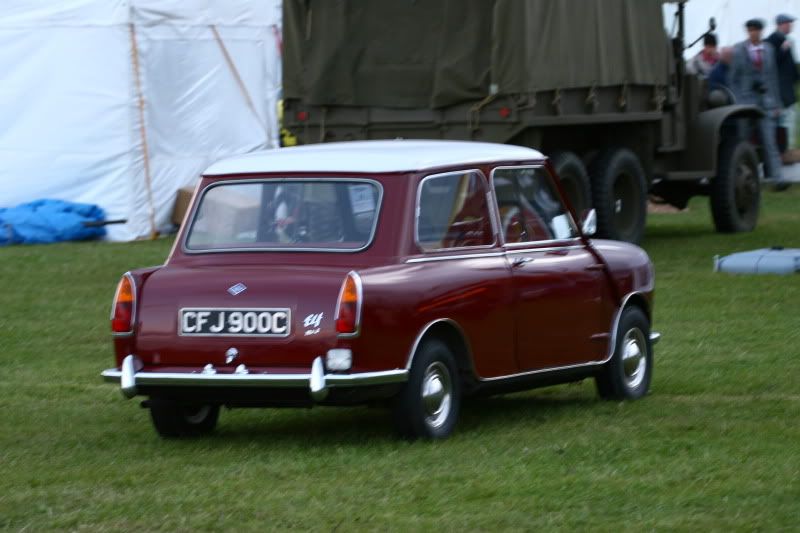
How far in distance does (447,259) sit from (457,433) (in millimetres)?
829

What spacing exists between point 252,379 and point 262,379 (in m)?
0.05

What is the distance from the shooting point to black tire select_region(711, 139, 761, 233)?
20.8 metres

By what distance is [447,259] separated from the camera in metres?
8.41

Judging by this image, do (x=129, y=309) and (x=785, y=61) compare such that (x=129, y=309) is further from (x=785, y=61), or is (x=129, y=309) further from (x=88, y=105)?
(x=785, y=61)

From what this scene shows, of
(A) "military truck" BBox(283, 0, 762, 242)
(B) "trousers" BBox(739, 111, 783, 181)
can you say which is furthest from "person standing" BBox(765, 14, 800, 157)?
(A) "military truck" BBox(283, 0, 762, 242)

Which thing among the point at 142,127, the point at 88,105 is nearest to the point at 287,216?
the point at 88,105

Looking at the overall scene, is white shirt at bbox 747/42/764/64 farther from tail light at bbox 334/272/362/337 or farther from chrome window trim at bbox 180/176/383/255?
tail light at bbox 334/272/362/337

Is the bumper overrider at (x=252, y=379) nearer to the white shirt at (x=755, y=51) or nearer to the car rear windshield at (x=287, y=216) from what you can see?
the car rear windshield at (x=287, y=216)

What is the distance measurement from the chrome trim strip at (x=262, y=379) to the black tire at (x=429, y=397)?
135 millimetres

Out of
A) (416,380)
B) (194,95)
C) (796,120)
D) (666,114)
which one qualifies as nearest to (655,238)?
(666,114)

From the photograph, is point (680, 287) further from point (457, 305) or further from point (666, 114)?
point (457, 305)

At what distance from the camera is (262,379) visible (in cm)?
781

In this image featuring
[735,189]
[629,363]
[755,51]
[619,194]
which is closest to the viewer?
[629,363]

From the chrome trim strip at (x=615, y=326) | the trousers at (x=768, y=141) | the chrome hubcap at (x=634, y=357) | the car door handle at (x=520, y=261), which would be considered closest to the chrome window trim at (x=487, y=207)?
the car door handle at (x=520, y=261)
